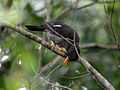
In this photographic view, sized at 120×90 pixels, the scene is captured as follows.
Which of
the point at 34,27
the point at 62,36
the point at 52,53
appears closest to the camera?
the point at 62,36

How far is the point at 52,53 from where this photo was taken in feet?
19.1

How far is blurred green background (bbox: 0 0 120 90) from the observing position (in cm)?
411

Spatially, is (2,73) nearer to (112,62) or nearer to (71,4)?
(112,62)

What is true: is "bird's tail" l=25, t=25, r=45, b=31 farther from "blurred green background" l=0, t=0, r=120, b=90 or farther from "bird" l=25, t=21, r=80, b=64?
"blurred green background" l=0, t=0, r=120, b=90

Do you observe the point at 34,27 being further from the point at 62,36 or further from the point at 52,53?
the point at 52,53

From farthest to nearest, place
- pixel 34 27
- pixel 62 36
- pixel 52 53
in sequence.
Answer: pixel 52 53 < pixel 34 27 < pixel 62 36

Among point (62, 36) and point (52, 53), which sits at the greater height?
point (62, 36)

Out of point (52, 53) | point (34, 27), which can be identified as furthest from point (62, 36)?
point (52, 53)

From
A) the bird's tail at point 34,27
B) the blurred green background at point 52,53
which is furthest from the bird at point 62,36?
the blurred green background at point 52,53

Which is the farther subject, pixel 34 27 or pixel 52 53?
pixel 52 53

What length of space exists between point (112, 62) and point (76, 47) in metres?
1.59

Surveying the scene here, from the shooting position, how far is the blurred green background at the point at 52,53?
4.11m

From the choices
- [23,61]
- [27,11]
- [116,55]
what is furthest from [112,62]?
[23,61]

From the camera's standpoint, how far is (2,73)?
4.54 meters
